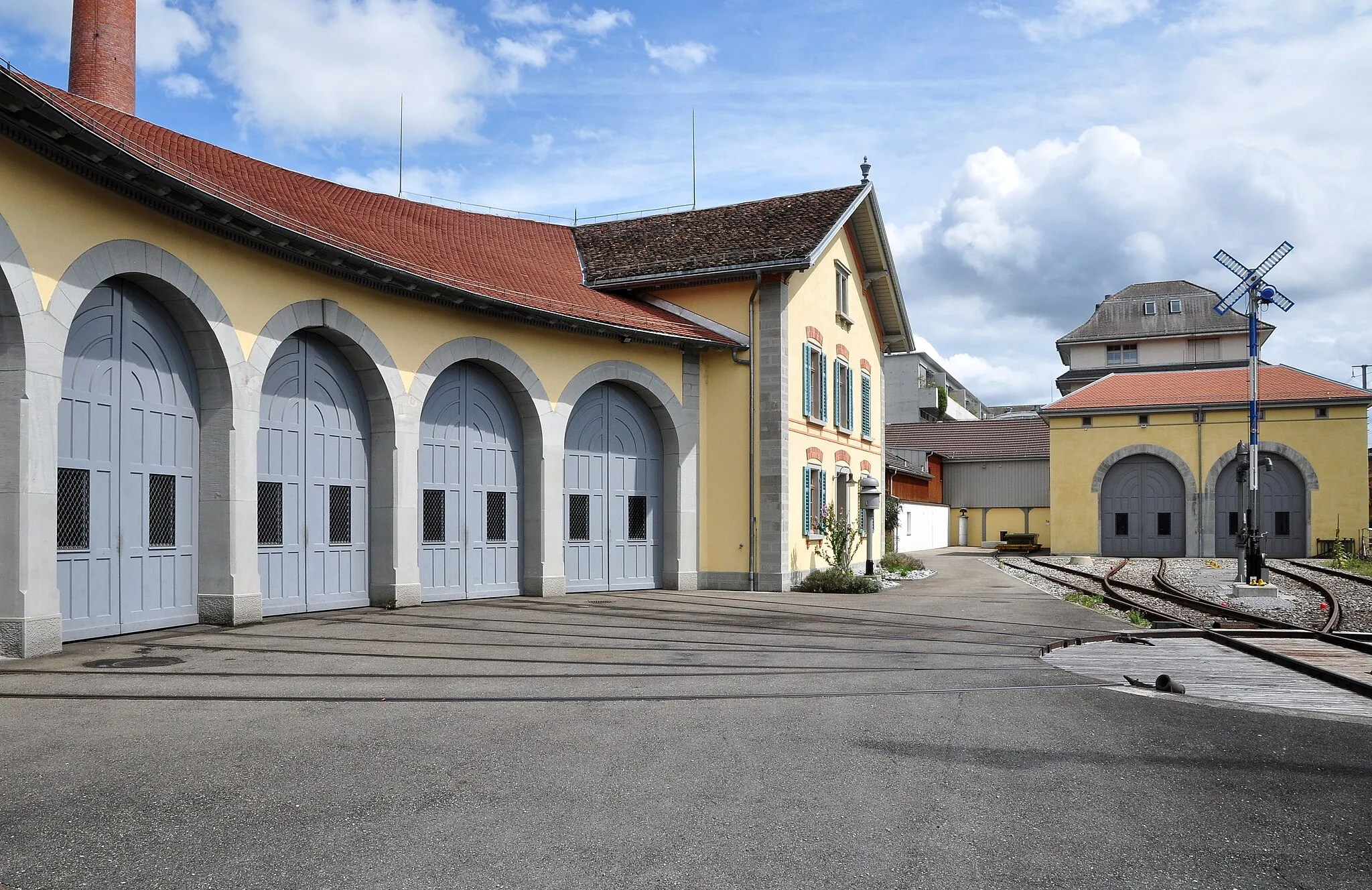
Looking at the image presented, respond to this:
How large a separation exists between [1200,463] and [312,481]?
107 ft

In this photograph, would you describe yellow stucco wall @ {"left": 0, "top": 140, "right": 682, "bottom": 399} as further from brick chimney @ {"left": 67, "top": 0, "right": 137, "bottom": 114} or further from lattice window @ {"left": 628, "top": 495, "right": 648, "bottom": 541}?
brick chimney @ {"left": 67, "top": 0, "right": 137, "bottom": 114}

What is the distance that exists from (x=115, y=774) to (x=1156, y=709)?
22.7ft

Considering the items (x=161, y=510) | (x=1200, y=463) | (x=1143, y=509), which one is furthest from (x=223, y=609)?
(x=1200, y=463)

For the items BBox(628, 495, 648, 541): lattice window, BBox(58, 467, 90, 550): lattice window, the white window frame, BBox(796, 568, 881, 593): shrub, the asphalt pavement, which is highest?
the white window frame

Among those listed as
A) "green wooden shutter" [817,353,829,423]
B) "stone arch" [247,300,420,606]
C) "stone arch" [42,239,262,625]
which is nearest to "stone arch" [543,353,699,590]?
"green wooden shutter" [817,353,829,423]

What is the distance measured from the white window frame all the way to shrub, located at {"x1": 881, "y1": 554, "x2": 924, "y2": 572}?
6.51 meters

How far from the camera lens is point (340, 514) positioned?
47.7 ft

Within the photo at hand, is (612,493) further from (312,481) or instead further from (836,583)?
(312,481)

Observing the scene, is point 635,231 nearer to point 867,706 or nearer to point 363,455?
point 363,455

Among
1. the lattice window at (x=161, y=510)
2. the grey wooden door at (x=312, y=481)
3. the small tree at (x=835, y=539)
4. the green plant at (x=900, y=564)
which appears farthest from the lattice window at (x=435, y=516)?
the green plant at (x=900, y=564)

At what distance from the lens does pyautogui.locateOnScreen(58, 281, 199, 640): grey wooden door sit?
34.6 feet

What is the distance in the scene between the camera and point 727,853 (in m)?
4.44

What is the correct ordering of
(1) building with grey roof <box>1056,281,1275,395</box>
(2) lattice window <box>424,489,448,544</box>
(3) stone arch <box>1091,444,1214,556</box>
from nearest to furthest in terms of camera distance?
(2) lattice window <box>424,489,448,544</box> < (3) stone arch <box>1091,444,1214,556</box> < (1) building with grey roof <box>1056,281,1275,395</box>

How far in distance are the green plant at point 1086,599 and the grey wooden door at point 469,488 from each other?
955 centimetres
